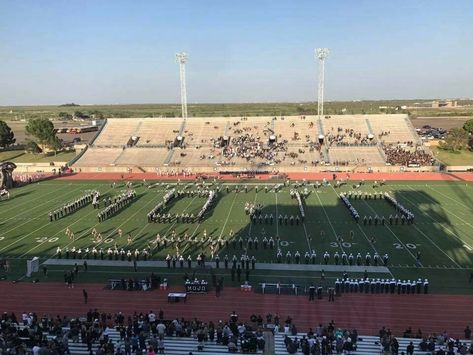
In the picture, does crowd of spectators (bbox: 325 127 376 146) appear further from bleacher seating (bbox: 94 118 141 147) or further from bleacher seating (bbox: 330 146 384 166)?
bleacher seating (bbox: 94 118 141 147)

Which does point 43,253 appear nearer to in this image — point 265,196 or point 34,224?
point 34,224

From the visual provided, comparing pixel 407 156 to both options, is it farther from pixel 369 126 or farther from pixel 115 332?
pixel 115 332

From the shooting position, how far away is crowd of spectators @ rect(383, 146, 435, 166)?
4650 cm

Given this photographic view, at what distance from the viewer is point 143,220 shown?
1108 inches

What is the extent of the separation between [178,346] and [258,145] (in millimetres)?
42392

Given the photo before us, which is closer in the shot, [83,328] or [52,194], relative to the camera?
[83,328]

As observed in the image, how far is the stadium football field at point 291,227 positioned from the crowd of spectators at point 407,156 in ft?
28.6

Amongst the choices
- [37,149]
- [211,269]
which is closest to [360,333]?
[211,269]

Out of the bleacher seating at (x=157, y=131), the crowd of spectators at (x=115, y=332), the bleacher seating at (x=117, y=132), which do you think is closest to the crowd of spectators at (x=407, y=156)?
the bleacher seating at (x=157, y=131)

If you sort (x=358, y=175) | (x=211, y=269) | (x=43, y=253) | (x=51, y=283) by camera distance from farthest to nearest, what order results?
1. (x=358, y=175)
2. (x=43, y=253)
3. (x=211, y=269)
4. (x=51, y=283)

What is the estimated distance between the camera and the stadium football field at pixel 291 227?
2105 cm

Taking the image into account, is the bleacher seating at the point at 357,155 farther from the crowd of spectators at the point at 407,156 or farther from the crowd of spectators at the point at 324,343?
the crowd of spectators at the point at 324,343

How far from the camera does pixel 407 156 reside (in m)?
47.8

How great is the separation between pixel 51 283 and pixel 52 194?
1989cm
